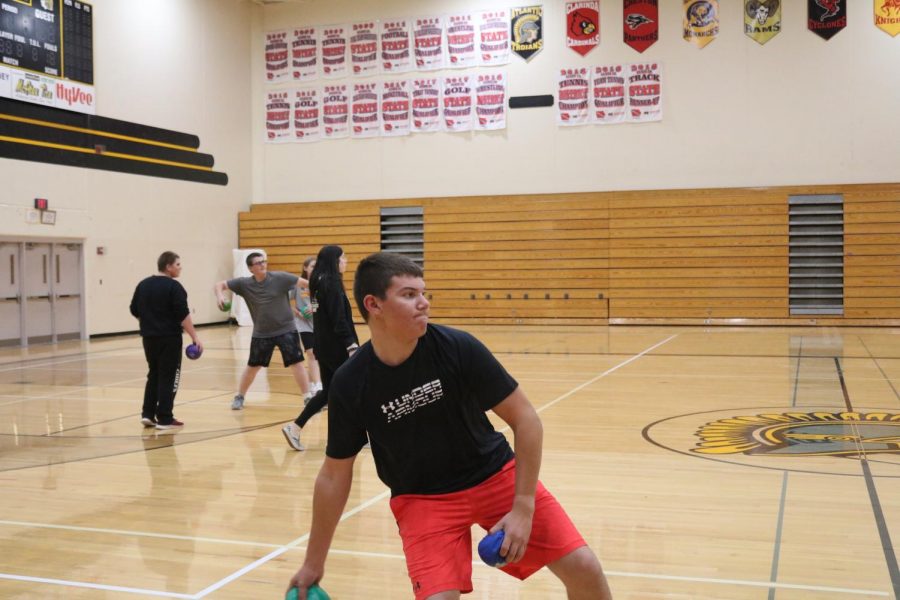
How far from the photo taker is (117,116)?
A: 2075 centimetres

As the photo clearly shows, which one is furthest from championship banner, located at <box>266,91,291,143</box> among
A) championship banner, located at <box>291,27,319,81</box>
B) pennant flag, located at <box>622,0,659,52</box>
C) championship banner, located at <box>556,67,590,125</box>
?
pennant flag, located at <box>622,0,659,52</box>

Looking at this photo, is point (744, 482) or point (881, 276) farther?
point (881, 276)

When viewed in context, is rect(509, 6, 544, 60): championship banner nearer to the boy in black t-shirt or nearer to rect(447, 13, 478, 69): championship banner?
rect(447, 13, 478, 69): championship banner

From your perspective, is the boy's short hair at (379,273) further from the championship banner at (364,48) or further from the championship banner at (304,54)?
the championship banner at (304,54)

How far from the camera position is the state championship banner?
24953 millimetres

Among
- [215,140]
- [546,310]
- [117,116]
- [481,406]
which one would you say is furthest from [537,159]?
[481,406]

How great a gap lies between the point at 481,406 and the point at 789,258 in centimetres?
2048

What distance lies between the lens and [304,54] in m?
25.6

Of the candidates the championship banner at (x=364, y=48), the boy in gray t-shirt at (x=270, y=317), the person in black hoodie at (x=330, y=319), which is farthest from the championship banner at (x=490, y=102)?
the person in black hoodie at (x=330, y=319)

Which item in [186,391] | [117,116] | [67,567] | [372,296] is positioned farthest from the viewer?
[117,116]

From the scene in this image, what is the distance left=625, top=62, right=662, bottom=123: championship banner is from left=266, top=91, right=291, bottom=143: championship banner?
956cm

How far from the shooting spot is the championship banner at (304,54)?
2542 centimetres

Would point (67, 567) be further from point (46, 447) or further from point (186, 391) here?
point (186, 391)

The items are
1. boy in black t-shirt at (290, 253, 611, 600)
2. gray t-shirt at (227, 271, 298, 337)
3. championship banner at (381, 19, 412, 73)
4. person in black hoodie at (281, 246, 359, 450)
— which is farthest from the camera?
championship banner at (381, 19, 412, 73)
